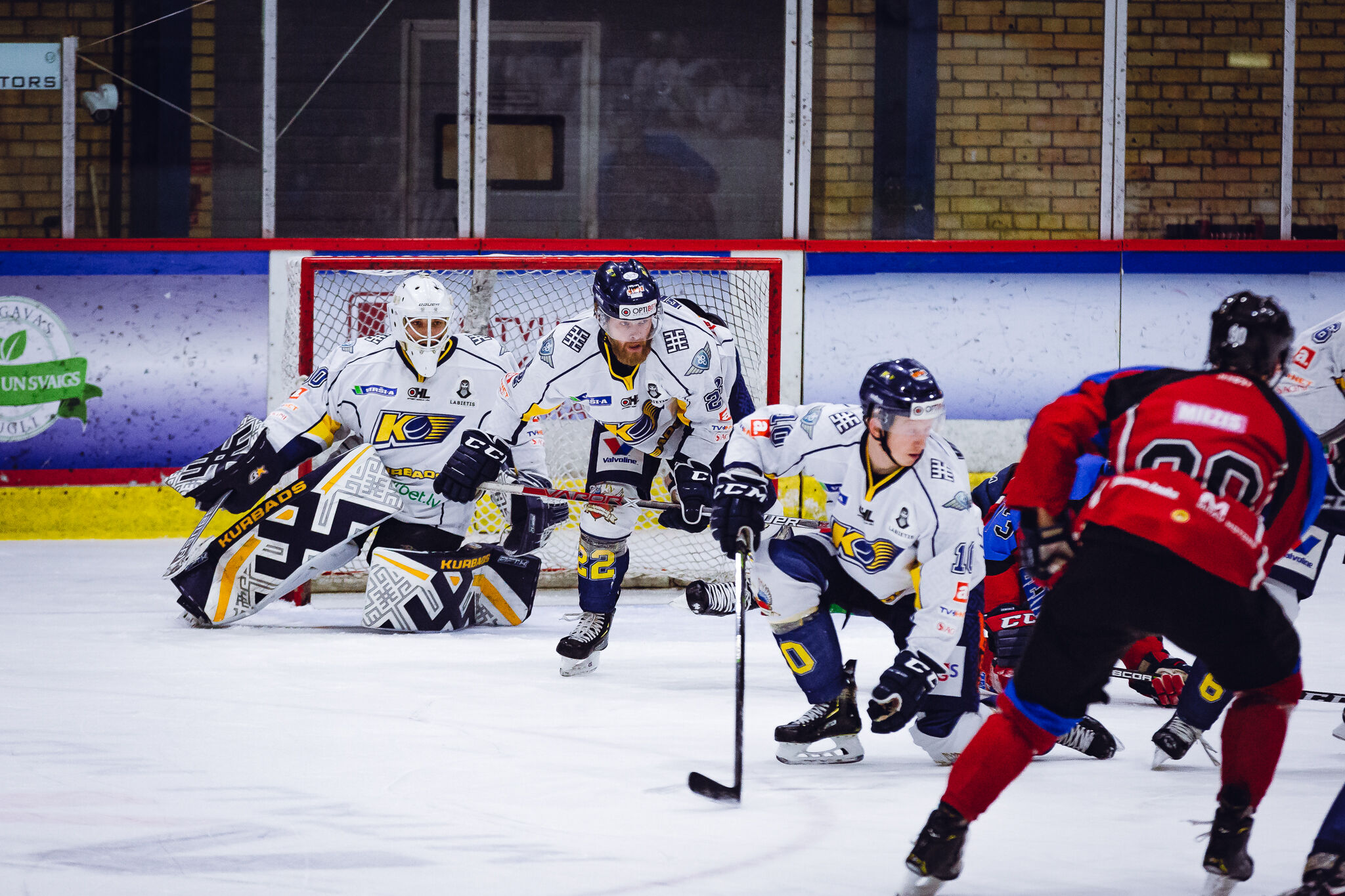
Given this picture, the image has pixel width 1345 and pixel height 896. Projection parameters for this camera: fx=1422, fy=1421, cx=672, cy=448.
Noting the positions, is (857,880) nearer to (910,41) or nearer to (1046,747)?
(1046,747)

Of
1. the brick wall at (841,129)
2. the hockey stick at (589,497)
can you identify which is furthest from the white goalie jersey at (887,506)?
the brick wall at (841,129)

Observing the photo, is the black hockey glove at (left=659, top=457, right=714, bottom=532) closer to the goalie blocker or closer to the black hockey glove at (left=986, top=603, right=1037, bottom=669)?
the goalie blocker

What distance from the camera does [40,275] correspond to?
20.3ft

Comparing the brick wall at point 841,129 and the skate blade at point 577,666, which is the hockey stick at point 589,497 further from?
the brick wall at point 841,129

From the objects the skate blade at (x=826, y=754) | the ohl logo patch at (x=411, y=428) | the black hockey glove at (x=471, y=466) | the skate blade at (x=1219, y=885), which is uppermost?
the ohl logo patch at (x=411, y=428)

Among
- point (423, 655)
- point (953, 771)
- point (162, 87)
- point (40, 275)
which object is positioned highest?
point (162, 87)

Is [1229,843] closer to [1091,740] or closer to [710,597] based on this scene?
[1091,740]

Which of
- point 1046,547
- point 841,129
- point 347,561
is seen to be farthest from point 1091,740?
point 841,129

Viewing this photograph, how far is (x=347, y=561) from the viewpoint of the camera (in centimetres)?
464

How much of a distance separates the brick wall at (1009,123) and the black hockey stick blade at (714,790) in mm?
4663

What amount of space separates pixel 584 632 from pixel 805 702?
70 cm

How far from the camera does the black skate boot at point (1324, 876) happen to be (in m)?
1.90

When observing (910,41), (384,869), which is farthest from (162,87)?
(384,869)

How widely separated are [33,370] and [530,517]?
2904mm
